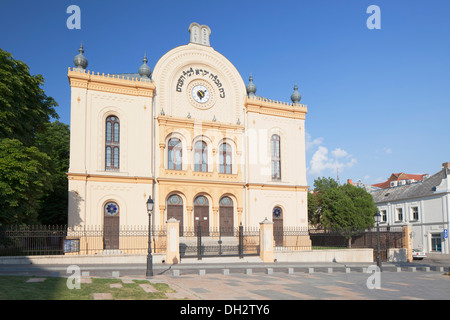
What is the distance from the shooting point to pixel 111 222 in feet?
94.4

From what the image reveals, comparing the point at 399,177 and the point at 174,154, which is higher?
the point at 399,177

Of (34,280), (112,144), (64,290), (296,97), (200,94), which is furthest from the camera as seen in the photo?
(296,97)

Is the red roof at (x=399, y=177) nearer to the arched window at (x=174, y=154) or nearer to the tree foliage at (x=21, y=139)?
the arched window at (x=174, y=154)

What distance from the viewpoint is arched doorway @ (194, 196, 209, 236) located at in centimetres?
3161

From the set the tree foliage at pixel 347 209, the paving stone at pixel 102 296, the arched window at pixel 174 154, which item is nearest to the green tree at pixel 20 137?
the arched window at pixel 174 154

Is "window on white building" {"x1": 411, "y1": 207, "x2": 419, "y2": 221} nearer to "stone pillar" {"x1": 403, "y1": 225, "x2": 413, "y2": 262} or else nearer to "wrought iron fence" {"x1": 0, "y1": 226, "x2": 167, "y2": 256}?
"stone pillar" {"x1": 403, "y1": 225, "x2": 413, "y2": 262}

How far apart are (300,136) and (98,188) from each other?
692 inches

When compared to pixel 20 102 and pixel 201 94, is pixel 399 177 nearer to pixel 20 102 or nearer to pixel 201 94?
pixel 201 94

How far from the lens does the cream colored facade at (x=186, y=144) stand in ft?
94.3

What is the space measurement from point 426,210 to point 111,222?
32783mm

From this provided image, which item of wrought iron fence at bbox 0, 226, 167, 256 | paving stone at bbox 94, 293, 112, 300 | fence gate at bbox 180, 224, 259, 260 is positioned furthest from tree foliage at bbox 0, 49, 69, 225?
paving stone at bbox 94, 293, 112, 300

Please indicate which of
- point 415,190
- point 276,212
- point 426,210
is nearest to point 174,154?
point 276,212

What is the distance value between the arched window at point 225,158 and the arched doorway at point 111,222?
29.0 feet
